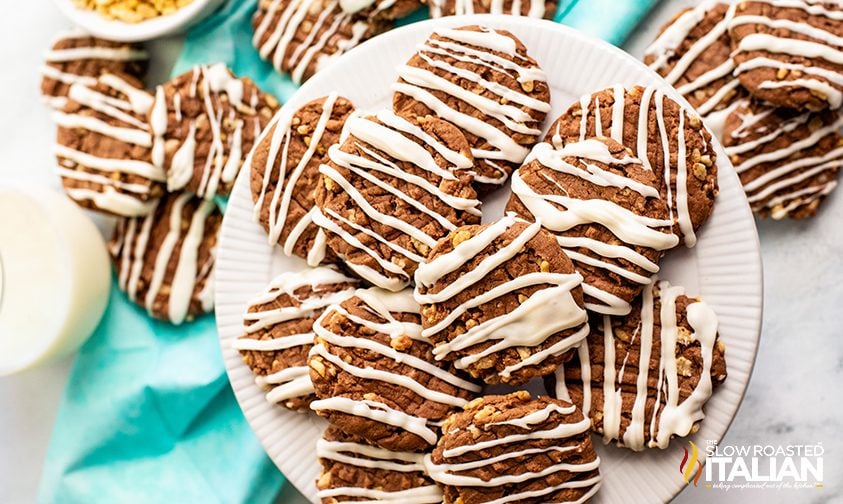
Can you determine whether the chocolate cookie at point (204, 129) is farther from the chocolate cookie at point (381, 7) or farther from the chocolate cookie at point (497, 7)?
the chocolate cookie at point (497, 7)

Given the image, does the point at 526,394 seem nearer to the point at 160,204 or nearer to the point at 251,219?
the point at 251,219

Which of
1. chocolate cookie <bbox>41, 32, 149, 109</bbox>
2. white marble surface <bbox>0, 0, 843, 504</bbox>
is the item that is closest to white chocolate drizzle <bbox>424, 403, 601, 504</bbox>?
white marble surface <bbox>0, 0, 843, 504</bbox>

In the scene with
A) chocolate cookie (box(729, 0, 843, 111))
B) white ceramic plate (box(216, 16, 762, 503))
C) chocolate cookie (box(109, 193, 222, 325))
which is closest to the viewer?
white ceramic plate (box(216, 16, 762, 503))

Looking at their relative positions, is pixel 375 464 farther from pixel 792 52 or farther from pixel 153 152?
pixel 792 52

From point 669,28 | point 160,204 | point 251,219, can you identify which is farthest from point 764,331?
point 160,204

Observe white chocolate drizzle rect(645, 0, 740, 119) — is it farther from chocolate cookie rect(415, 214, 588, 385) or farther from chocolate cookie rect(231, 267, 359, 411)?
chocolate cookie rect(231, 267, 359, 411)

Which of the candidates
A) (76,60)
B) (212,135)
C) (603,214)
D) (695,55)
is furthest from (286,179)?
(695,55)

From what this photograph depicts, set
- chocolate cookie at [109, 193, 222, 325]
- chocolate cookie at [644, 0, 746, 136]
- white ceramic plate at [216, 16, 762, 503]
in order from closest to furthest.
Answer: white ceramic plate at [216, 16, 762, 503] < chocolate cookie at [644, 0, 746, 136] < chocolate cookie at [109, 193, 222, 325]

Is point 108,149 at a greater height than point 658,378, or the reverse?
point 658,378
